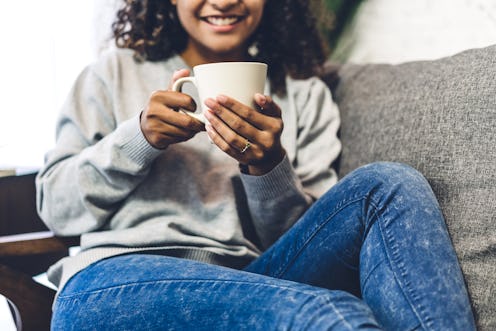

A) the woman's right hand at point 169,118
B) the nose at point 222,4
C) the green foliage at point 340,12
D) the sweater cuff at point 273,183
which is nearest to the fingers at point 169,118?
the woman's right hand at point 169,118

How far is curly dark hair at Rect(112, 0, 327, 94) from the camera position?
106 centimetres

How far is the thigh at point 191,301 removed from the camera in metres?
0.60

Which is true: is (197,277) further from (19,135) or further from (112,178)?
(19,135)

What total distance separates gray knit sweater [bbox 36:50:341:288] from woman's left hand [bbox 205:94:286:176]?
0.09m

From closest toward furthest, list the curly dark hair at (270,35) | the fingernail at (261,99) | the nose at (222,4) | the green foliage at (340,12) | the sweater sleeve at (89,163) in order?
the fingernail at (261,99), the sweater sleeve at (89,163), the nose at (222,4), the curly dark hair at (270,35), the green foliage at (340,12)

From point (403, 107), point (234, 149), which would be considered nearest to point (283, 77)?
point (403, 107)

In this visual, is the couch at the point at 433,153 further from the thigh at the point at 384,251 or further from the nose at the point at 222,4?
the nose at the point at 222,4

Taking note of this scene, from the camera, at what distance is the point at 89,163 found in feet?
2.79

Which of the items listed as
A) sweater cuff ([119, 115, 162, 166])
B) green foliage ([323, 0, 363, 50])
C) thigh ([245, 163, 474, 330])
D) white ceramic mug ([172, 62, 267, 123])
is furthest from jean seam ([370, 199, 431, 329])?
green foliage ([323, 0, 363, 50])

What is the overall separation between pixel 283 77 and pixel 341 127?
157 millimetres

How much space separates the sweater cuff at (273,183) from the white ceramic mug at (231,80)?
0.57ft

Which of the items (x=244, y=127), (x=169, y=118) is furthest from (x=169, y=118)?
(x=244, y=127)

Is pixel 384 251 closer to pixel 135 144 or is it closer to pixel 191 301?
pixel 191 301

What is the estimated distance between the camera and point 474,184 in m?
0.77
